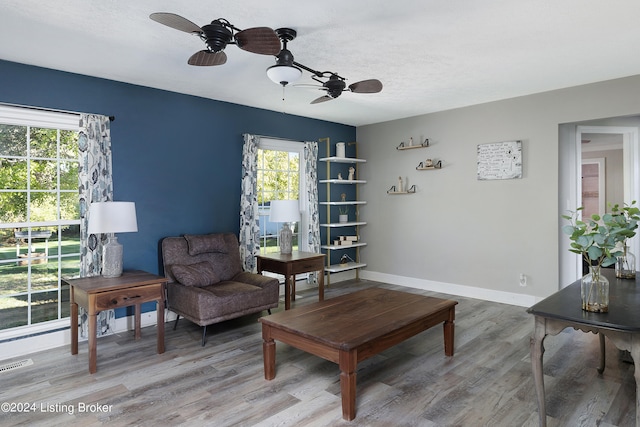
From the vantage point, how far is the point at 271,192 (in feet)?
17.9

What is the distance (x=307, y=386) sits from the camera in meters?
2.74

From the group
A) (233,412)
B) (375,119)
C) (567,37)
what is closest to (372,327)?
(233,412)

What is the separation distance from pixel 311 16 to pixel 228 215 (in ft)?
9.40

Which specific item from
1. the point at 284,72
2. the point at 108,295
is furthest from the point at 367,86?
the point at 108,295

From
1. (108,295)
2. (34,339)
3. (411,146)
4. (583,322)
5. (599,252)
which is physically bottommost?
(34,339)

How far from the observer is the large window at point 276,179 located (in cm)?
532

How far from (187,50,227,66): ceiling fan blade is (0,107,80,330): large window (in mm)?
1924

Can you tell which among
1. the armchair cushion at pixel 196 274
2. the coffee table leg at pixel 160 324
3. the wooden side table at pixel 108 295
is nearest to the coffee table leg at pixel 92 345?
the wooden side table at pixel 108 295

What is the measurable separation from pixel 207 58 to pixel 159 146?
6.62 feet

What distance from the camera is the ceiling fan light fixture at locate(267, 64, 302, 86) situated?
8.75ft

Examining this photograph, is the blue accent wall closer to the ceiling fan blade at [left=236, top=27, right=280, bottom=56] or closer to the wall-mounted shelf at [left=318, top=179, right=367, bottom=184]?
the wall-mounted shelf at [left=318, top=179, right=367, bottom=184]

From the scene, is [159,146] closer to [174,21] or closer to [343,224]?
[174,21]

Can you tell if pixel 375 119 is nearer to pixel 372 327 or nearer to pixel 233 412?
pixel 372 327

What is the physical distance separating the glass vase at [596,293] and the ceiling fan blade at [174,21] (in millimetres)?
2588
